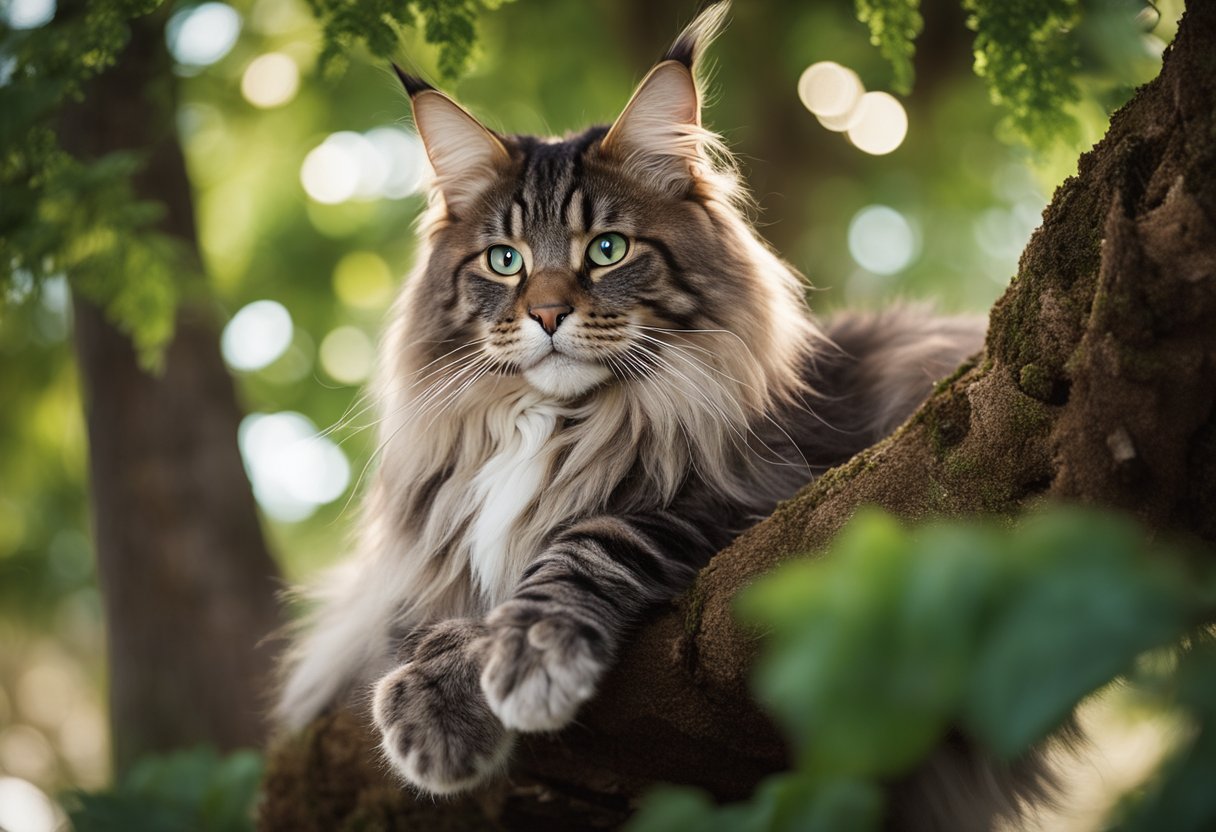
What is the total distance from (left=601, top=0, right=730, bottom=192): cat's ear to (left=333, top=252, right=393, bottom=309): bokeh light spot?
9.72 feet

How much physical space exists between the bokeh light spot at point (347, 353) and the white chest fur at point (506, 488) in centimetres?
277

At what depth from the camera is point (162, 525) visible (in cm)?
334

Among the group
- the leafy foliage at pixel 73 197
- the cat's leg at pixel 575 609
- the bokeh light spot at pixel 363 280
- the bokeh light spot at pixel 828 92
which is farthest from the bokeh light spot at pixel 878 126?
the cat's leg at pixel 575 609

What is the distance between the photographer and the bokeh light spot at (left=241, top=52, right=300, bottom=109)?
14.1ft

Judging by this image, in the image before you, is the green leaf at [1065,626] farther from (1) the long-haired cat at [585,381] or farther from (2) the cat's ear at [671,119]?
(2) the cat's ear at [671,119]

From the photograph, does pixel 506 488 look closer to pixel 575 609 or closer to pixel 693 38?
pixel 575 609

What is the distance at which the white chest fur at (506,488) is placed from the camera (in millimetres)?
2006

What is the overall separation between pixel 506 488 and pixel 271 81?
3.13 meters

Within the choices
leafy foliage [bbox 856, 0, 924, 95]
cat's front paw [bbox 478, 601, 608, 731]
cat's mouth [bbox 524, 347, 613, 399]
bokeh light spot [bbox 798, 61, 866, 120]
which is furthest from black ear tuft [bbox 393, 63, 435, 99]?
bokeh light spot [bbox 798, 61, 866, 120]

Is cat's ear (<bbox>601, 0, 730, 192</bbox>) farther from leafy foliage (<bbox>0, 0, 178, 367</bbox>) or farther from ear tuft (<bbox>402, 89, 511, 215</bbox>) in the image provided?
leafy foliage (<bbox>0, 0, 178, 367</bbox>)

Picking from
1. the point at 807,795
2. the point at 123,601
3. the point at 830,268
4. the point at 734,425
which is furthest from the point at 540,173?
the point at 830,268

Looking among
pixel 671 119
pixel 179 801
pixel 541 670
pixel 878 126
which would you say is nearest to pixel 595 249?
pixel 671 119

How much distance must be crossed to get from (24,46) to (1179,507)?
7.71ft

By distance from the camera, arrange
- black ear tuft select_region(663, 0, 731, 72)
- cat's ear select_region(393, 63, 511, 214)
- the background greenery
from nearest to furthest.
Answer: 1. black ear tuft select_region(663, 0, 731, 72)
2. cat's ear select_region(393, 63, 511, 214)
3. the background greenery
